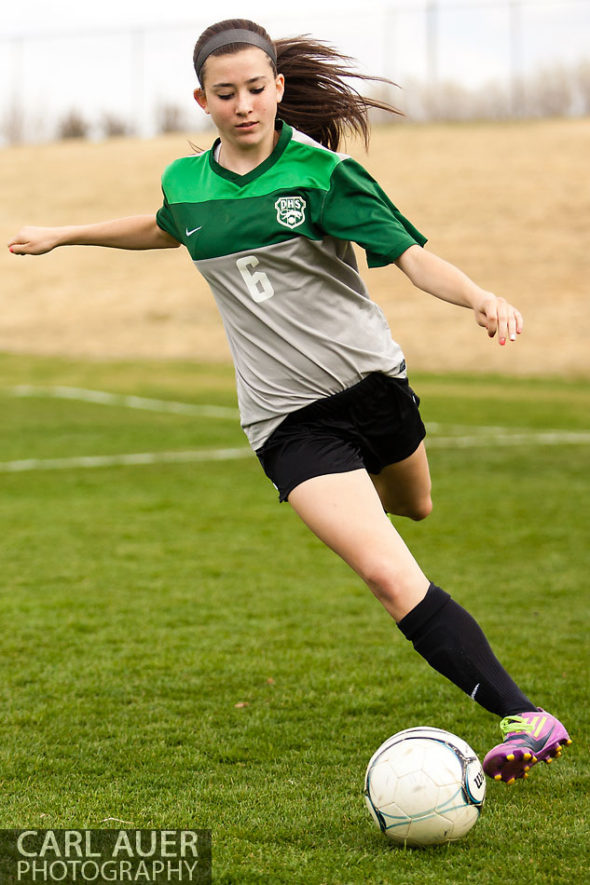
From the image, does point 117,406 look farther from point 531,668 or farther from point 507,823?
point 507,823

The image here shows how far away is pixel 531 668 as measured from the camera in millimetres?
5469

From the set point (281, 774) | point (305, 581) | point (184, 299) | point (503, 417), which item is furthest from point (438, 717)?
point (184, 299)

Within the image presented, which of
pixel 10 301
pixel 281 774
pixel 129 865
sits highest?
pixel 129 865

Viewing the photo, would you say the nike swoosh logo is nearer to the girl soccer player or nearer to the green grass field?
the girl soccer player

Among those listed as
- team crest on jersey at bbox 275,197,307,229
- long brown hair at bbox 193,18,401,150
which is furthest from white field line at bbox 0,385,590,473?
team crest on jersey at bbox 275,197,307,229

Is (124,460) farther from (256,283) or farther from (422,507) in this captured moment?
(256,283)

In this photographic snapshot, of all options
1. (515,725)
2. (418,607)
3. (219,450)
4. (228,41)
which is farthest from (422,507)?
(219,450)

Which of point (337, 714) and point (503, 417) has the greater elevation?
point (337, 714)

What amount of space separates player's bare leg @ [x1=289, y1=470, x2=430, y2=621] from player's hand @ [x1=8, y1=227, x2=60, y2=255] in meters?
1.58

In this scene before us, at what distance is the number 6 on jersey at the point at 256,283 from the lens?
3859 millimetres

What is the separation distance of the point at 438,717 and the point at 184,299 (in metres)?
29.8

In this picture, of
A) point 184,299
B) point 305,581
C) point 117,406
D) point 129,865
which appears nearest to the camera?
point 129,865

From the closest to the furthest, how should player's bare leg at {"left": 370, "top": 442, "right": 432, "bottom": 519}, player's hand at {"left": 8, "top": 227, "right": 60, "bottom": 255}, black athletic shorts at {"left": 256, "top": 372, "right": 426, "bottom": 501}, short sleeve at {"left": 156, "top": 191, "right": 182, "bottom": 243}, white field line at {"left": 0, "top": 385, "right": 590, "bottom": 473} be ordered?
black athletic shorts at {"left": 256, "top": 372, "right": 426, "bottom": 501}
short sleeve at {"left": 156, "top": 191, "right": 182, "bottom": 243}
player's bare leg at {"left": 370, "top": 442, "right": 432, "bottom": 519}
player's hand at {"left": 8, "top": 227, "right": 60, "bottom": 255}
white field line at {"left": 0, "top": 385, "right": 590, "bottom": 473}

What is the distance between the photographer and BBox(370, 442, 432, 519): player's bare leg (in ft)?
14.3
